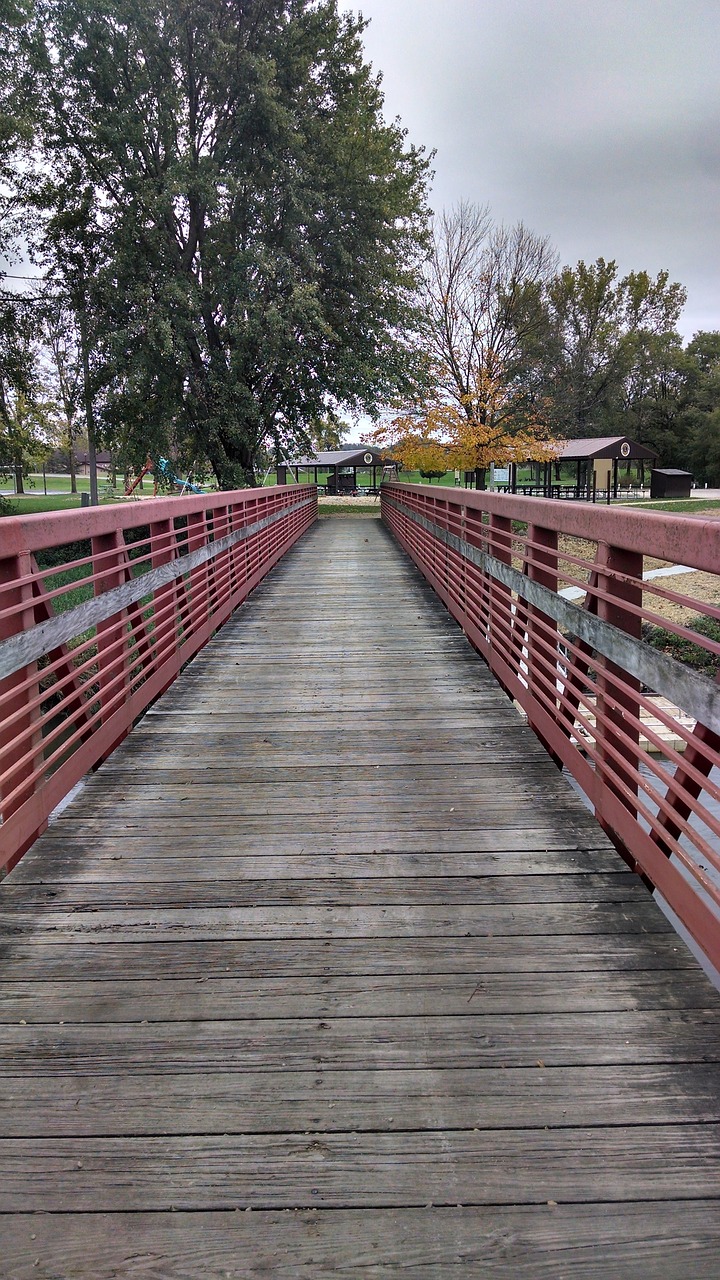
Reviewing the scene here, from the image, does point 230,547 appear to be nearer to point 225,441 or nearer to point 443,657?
point 443,657

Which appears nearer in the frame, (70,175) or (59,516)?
(59,516)

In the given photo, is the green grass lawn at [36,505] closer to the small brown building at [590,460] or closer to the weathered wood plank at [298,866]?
the weathered wood plank at [298,866]

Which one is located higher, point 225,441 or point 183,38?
point 183,38

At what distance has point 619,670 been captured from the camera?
3.34m

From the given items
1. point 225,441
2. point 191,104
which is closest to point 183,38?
point 191,104

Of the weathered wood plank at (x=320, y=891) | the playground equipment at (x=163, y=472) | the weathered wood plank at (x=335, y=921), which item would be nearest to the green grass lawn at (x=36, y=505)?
the playground equipment at (x=163, y=472)

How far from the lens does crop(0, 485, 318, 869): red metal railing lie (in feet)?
10.4

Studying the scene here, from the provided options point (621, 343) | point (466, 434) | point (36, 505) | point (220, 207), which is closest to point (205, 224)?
point (220, 207)

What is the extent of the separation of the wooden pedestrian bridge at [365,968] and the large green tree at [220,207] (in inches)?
543

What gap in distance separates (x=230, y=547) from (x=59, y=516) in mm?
4924

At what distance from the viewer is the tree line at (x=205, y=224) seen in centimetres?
1672

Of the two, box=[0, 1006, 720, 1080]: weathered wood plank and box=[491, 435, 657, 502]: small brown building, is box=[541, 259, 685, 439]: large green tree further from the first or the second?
box=[0, 1006, 720, 1080]: weathered wood plank

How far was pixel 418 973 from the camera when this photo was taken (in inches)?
99.2

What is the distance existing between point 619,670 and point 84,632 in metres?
2.87
